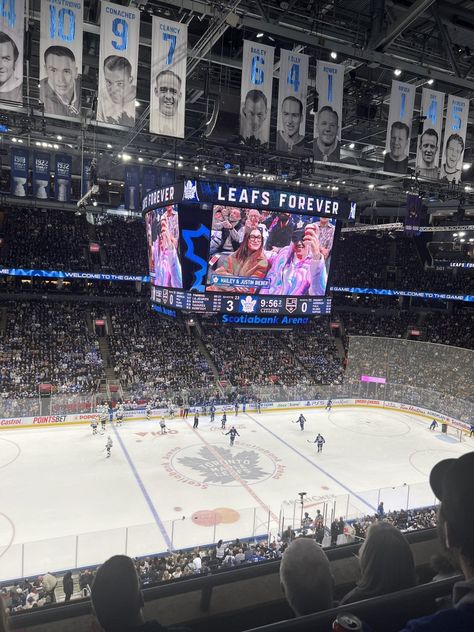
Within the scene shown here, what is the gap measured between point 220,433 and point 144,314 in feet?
48.3

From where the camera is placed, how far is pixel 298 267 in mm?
13812

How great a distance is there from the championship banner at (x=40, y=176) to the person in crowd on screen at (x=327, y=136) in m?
11.6

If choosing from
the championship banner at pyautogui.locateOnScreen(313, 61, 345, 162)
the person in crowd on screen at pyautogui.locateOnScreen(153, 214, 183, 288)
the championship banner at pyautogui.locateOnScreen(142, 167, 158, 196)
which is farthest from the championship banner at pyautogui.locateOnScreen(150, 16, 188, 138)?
the championship banner at pyautogui.locateOnScreen(142, 167, 158, 196)

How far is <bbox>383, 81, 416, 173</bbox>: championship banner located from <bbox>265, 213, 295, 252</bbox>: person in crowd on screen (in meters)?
3.98

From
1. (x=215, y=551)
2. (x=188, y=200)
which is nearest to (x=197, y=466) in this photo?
(x=215, y=551)

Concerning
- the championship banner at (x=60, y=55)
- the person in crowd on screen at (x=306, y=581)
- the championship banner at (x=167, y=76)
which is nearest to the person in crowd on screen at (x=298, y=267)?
the championship banner at (x=167, y=76)

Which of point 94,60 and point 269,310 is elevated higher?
point 94,60

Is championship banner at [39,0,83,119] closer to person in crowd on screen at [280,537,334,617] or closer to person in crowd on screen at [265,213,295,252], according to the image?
person in crowd on screen at [265,213,295,252]

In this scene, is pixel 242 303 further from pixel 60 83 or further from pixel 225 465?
pixel 225 465

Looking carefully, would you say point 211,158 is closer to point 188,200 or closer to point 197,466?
point 188,200

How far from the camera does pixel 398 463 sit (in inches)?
877

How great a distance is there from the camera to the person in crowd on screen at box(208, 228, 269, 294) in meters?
13.0

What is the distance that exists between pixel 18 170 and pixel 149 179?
5.60 meters

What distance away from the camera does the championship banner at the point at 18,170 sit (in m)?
18.9
